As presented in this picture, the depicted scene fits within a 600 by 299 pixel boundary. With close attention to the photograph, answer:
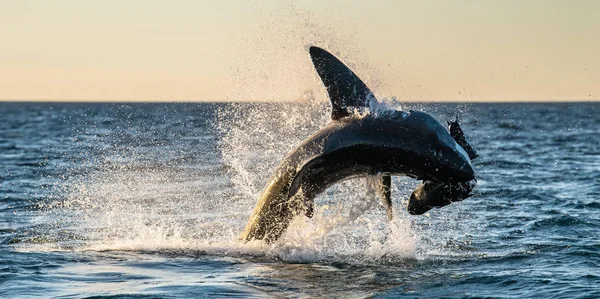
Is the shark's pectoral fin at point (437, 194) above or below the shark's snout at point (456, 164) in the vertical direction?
below

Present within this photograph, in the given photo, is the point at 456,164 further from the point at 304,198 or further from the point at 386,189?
the point at 304,198

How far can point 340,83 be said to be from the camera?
1257 centimetres

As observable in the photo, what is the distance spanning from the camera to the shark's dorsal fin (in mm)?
12523

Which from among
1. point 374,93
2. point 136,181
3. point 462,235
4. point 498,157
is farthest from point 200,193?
point 498,157

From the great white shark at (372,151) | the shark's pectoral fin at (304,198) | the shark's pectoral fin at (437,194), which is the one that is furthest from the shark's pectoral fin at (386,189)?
the shark's pectoral fin at (304,198)

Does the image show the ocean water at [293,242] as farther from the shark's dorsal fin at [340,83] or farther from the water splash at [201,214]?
the shark's dorsal fin at [340,83]

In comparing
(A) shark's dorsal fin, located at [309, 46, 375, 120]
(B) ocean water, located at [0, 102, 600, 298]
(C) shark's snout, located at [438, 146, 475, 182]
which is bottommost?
(B) ocean water, located at [0, 102, 600, 298]

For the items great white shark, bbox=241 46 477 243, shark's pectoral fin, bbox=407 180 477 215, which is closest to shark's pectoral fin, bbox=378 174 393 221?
great white shark, bbox=241 46 477 243

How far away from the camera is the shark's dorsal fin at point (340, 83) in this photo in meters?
12.5

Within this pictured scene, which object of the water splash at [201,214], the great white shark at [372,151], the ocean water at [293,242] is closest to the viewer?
the great white shark at [372,151]

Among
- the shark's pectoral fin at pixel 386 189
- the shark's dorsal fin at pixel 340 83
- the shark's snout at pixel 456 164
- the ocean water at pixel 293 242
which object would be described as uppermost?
the shark's dorsal fin at pixel 340 83

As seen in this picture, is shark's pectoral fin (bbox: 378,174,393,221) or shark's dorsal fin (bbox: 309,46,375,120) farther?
shark's pectoral fin (bbox: 378,174,393,221)

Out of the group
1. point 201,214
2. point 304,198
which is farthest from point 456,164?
point 201,214

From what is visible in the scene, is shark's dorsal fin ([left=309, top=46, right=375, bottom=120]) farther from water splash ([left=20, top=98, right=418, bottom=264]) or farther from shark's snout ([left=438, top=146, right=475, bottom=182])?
water splash ([left=20, top=98, right=418, bottom=264])
